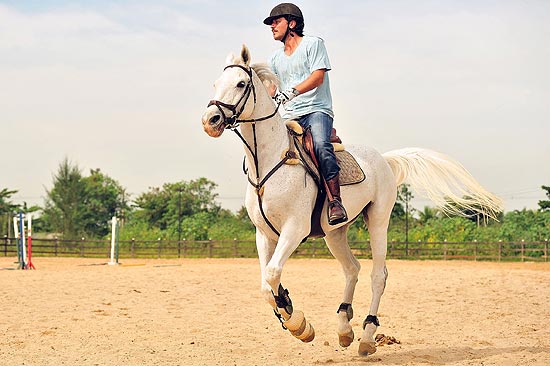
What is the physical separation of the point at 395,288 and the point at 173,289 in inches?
190

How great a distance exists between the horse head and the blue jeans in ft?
2.66

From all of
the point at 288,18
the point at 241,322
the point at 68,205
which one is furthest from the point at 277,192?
the point at 68,205

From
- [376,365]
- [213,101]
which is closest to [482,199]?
[376,365]

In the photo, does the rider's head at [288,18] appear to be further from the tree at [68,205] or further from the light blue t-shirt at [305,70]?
the tree at [68,205]

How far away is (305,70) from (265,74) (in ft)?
1.72

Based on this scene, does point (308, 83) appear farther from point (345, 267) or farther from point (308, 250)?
point (308, 250)

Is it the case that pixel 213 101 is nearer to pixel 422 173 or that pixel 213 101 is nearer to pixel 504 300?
pixel 422 173

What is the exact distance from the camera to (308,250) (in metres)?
35.8

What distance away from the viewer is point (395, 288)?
16.0 m

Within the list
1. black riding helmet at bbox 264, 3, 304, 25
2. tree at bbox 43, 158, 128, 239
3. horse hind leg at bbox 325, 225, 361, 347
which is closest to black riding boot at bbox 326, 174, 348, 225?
horse hind leg at bbox 325, 225, 361, 347

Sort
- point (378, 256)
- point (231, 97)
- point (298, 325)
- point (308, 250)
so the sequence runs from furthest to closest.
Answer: point (308, 250), point (378, 256), point (298, 325), point (231, 97)

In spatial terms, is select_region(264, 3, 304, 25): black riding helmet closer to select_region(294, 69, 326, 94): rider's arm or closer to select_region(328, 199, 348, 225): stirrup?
select_region(294, 69, 326, 94): rider's arm

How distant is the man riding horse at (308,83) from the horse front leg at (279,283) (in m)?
0.50

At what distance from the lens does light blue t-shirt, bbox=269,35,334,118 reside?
6547mm
